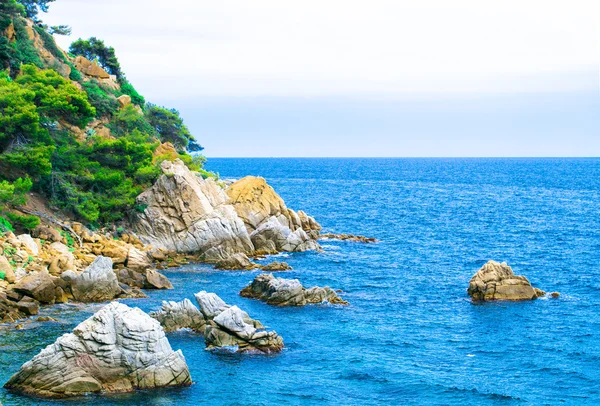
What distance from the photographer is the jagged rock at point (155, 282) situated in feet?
168

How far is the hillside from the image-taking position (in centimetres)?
5744

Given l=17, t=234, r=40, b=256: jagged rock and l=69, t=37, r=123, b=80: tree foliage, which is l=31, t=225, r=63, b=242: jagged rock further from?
l=69, t=37, r=123, b=80: tree foliage

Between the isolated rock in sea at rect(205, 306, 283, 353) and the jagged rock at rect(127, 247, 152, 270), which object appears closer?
the isolated rock in sea at rect(205, 306, 283, 353)

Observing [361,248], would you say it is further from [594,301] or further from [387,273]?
[594,301]

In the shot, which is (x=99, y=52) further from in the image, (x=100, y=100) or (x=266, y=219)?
(x=266, y=219)

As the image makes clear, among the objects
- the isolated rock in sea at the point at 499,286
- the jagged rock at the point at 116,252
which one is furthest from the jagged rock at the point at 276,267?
the isolated rock in sea at the point at 499,286

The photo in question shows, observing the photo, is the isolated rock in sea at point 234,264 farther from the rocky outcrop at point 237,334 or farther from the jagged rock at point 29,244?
the rocky outcrop at point 237,334

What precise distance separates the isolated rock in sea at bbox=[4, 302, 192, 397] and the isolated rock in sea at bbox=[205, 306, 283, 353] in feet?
18.7

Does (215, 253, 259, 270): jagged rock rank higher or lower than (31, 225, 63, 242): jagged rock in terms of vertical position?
lower

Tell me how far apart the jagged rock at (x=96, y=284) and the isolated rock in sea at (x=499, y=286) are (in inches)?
1061

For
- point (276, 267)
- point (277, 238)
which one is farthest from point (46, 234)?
point (277, 238)

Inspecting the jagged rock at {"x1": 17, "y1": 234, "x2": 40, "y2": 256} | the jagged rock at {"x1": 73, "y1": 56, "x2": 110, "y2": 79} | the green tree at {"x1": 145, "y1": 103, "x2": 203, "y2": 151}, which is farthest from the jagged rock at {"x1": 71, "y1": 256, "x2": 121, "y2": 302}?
the green tree at {"x1": 145, "y1": 103, "x2": 203, "y2": 151}

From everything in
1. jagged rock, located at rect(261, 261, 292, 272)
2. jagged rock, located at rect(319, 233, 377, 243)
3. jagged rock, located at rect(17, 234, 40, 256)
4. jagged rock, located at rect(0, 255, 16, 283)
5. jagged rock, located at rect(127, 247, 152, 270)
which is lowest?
jagged rock, located at rect(261, 261, 292, 272)

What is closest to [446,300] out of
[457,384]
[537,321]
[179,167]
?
[537,321]
